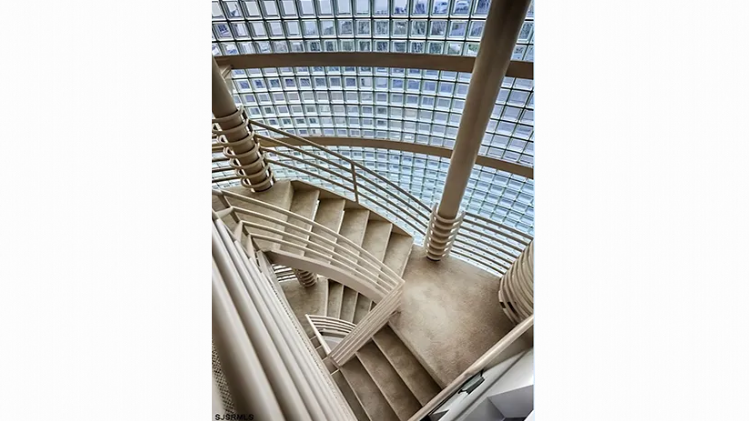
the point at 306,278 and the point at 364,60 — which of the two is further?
the point at 306,278

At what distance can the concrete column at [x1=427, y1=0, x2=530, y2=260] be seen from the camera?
73.0 inches

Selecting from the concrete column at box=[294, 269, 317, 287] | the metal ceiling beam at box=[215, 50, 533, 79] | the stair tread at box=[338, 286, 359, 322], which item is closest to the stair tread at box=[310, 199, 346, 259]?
the metal ceiling beam at box=[215, 50, 533, 79]

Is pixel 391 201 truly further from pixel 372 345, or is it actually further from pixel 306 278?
pixel 306 278

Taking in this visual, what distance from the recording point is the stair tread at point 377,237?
4.17m

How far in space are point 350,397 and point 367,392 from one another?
0.24m

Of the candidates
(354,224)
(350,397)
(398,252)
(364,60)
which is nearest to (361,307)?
(398,252)

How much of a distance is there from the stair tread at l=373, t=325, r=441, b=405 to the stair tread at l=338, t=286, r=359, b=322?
11.6ft

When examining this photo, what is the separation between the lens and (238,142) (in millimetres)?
2863

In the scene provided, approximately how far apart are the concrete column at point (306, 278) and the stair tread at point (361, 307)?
1.10 meters

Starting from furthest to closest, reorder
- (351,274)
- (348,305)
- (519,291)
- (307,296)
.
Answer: (348,305) → (307,296) → (351,274) → (519,291)

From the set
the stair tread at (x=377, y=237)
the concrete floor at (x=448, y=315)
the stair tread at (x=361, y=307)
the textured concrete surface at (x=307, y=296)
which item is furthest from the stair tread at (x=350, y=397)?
the stair tread at (x=361, y=307)

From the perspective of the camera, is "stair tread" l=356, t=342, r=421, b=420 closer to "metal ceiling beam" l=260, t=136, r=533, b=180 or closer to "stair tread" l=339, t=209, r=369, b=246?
"stair tread" l=339, t=209, r=369, b=246
